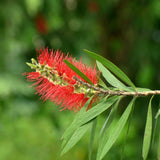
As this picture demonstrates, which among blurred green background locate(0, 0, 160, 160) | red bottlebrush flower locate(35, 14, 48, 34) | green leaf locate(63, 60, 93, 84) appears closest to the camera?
green leaf locate(63, 60, 93, 84)

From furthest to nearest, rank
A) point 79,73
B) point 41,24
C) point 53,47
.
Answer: point 53,47, point 41,24, point 79,73

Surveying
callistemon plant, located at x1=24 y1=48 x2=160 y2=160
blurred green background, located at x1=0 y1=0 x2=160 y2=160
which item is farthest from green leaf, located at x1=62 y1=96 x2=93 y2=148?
blurred green background, located at x1=0 y1=0 x2=160 y2=160

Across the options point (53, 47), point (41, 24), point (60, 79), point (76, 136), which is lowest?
point (53, 47)

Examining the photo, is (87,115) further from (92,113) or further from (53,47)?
(53,47)

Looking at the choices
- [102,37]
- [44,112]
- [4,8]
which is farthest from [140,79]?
[4,8]

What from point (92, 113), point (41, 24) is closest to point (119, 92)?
point (92, 113)

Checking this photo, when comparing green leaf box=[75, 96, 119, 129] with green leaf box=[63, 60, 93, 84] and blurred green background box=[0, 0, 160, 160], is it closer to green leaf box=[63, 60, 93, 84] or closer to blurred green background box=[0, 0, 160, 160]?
green leaf box=[63, 60, 93, 84]

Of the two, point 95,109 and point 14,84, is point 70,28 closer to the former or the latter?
point 14,84
